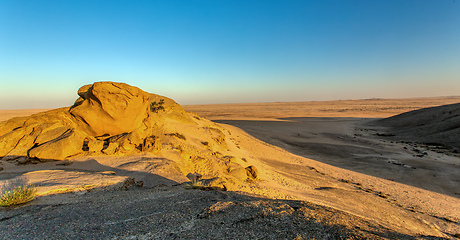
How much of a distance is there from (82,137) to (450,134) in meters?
23.6

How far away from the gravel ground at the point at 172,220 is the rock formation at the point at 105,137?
8.81 ft

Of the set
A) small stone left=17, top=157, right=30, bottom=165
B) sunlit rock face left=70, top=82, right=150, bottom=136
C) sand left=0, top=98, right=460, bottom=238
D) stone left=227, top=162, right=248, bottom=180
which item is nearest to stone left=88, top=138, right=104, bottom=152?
sand left=0, top=98, right=460, bottom=238

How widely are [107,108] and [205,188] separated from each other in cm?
544

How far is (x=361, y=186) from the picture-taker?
834 centimetres

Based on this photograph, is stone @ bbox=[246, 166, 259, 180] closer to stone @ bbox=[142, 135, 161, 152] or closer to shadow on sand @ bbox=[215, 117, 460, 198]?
stone @ bbox=[142, 135, 161, 152]

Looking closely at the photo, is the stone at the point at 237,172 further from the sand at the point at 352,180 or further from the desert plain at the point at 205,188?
the sand at the point at 352,180

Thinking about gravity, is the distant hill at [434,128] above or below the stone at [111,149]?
below

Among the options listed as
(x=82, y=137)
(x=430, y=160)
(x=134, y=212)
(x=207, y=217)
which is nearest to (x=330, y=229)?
(x=207, y=217)

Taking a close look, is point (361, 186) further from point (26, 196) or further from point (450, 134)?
point (450, 134)

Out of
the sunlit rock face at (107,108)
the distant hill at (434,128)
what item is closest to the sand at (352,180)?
the sunlit rock face at (107,108)

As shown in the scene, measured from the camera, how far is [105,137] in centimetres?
830

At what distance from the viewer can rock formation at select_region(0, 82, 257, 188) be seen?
22.1ft

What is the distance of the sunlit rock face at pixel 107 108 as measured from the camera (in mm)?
8023

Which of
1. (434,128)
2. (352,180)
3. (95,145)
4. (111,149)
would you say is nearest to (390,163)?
(352,180)
